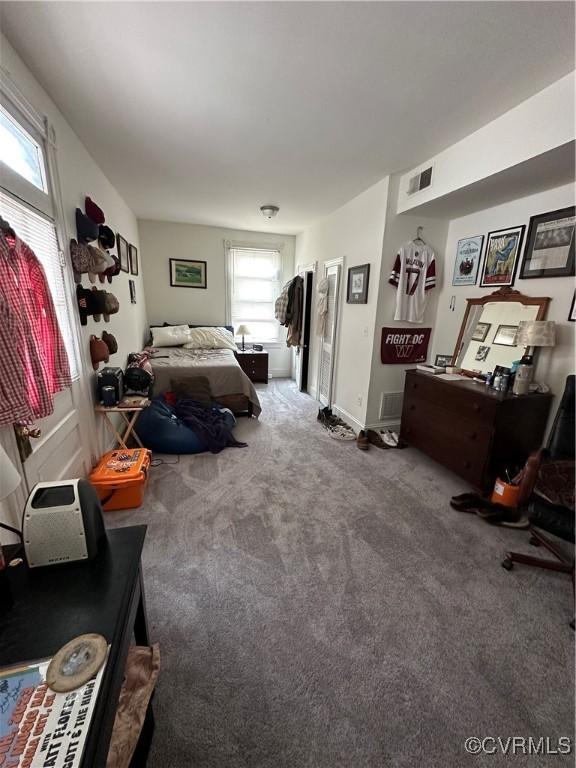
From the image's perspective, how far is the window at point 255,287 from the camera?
17.0 feet

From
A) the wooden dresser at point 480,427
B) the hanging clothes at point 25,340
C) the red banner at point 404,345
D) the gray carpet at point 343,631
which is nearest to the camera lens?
the gray carpet at point 343,631

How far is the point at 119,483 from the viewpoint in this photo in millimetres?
2053

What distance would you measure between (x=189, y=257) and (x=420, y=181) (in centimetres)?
358

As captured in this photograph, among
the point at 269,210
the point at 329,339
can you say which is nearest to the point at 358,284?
→ the point at 329,339

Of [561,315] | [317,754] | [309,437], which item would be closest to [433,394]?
[561,315]

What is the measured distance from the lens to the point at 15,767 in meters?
0.48

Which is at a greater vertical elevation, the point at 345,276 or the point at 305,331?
the point at 345,276

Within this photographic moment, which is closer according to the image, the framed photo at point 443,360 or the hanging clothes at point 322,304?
the framed photo at point 443,360

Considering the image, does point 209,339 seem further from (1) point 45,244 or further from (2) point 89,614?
(2) point 89,614

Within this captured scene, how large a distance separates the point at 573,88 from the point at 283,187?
7.21 ft

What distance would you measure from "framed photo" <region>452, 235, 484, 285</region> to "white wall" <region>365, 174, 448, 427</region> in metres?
0.18

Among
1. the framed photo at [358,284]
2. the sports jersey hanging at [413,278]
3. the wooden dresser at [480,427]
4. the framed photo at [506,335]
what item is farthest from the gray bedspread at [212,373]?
the framed photo at [506,335]

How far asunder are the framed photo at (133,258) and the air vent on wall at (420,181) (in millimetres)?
3236

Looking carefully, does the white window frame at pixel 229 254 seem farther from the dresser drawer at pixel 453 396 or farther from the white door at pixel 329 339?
the dresser drawer at pixel 453 396
